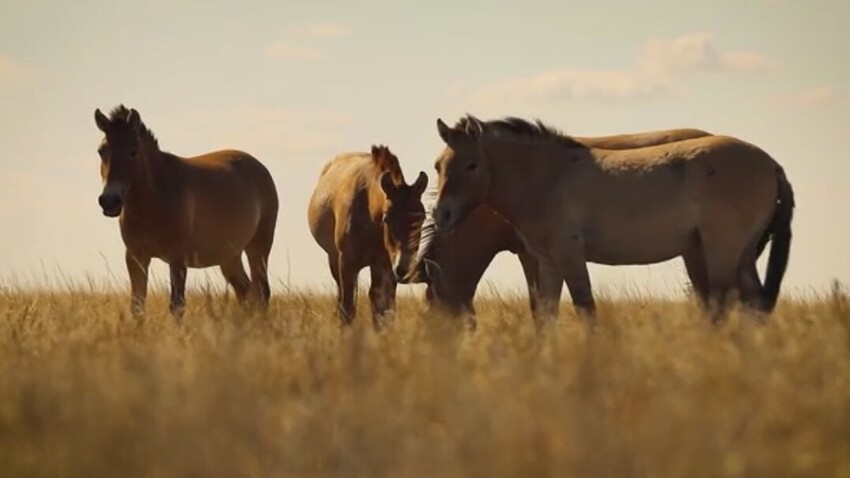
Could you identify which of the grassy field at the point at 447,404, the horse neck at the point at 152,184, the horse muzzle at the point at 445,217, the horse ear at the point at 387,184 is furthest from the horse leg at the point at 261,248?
the grassy field at the point at 447,404

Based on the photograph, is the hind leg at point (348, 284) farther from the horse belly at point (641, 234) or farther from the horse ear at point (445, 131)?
the horse belly at point (641, 234)

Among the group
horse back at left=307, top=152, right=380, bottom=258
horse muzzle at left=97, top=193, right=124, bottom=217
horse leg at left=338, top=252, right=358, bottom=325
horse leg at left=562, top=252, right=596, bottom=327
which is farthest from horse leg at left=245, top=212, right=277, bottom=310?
horse leg at left=562, top=252, right=596, bottom=327

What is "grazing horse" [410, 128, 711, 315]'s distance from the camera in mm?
12273

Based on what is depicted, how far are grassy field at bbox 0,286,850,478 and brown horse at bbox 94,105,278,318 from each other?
4.81 m

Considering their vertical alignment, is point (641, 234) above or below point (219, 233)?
above

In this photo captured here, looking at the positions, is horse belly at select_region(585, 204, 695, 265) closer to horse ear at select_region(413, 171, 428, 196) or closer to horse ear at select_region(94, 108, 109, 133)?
horse ear at select_region(413, 171, 428, 196)

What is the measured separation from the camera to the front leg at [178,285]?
13.2 metres

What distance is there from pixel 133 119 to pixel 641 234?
Result: 212 inches

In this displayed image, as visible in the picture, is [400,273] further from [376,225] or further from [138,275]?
[138,275]

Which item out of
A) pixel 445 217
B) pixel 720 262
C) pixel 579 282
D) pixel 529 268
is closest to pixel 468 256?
pixel 529 268

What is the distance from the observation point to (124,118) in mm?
13352

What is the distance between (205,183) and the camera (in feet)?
48.5

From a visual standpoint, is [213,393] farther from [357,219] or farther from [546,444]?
[357,219]

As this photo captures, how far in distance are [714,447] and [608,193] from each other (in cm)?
603
